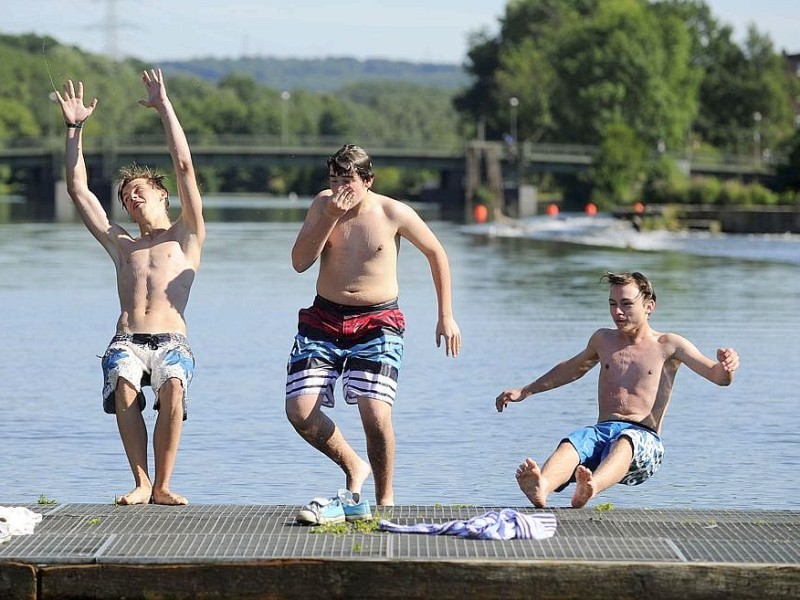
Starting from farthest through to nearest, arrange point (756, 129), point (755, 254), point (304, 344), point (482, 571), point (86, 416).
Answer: point (756, 129) < point (755, 254) < point (86, 416) < point (304, 344) < point (482, 571)

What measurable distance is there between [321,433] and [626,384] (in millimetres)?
1512

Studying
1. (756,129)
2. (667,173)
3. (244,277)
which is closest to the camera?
(244,277)

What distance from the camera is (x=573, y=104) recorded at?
117438 millimetres

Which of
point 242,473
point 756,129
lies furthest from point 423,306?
point 756,129

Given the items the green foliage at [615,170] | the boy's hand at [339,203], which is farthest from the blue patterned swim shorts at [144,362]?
the green foliage at [615,170]

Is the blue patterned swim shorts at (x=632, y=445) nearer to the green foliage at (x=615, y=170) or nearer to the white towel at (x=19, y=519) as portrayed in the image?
the white towel at (x=19, y=519)

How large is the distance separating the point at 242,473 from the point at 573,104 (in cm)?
10821

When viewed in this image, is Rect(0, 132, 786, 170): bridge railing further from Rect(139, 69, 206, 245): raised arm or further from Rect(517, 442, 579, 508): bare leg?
Rect(517, 442, 579, 508): bare leg

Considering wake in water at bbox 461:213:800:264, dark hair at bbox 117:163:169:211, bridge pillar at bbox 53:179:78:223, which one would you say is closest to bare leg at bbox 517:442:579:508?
dark hair at bbox 117:163:169:211

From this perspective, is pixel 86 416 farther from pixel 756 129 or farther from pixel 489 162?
pixel 756 129

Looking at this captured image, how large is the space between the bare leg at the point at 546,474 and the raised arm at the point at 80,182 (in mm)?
2303

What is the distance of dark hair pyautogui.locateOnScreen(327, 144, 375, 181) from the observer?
7.98 meters

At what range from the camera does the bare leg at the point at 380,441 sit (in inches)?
320

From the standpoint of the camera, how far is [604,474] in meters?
8.10
